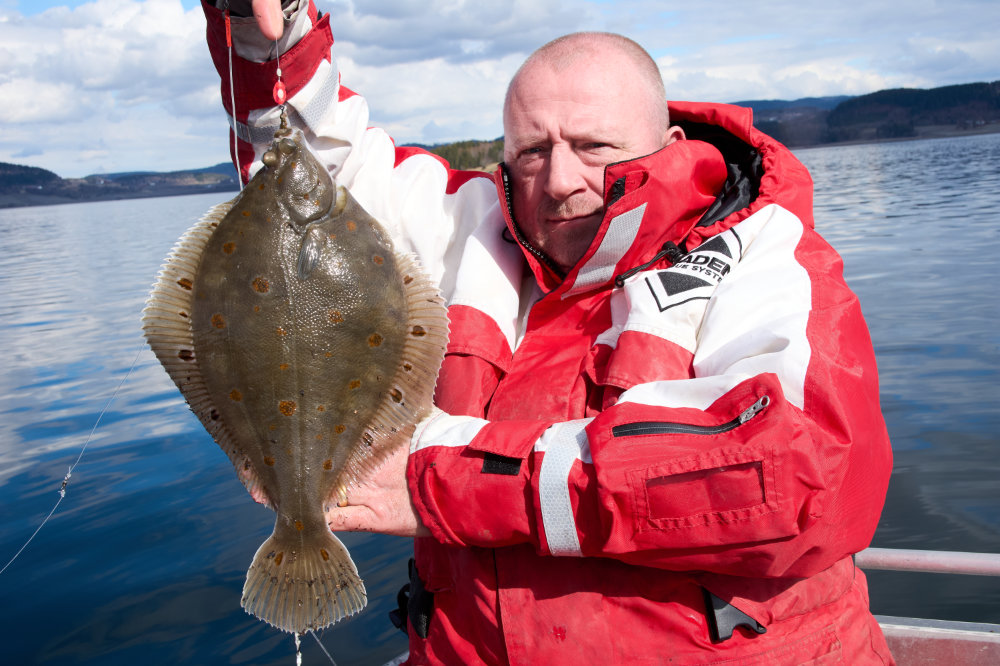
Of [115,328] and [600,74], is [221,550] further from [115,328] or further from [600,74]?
[115,328]

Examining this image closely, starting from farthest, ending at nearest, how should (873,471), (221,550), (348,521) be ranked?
(221,550)
(348,521)
(873,471)

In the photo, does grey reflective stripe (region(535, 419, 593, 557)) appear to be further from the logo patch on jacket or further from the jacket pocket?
the logo patch on jacket

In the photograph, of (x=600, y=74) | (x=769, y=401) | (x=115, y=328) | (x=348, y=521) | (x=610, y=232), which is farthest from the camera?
(x=115, y=328)

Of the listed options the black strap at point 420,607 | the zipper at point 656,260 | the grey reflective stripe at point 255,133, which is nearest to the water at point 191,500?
the black strap at point 420,607

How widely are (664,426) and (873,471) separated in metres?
0.61

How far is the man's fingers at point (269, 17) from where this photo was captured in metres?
2.30

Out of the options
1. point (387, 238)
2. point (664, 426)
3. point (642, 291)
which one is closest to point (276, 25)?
point (387, 238)

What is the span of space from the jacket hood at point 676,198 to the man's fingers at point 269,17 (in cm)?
95

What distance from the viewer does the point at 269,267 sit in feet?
6.43

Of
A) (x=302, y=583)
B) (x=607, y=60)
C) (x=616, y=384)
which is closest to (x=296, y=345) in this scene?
(x=302, y=583)

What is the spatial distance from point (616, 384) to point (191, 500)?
577 cm

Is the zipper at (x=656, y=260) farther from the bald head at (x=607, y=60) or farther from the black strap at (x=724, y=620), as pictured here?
the black strap at (x=724, y=620)

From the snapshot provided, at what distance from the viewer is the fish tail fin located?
204 centimetres

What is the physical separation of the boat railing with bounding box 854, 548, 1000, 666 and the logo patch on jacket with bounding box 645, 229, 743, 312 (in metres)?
1.64
